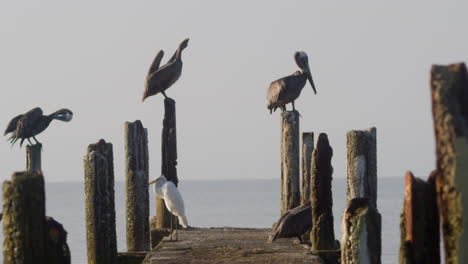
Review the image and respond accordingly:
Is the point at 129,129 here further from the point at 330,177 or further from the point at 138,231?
the point at 330,177

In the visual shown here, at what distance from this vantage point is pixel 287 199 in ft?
58.8

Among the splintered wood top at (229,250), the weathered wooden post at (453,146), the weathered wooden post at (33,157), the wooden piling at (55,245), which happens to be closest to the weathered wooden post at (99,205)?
the splintered wood top at (229,250)

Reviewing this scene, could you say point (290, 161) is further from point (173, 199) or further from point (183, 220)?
point (173, 199)

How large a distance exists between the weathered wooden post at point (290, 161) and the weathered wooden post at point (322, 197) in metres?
3.44

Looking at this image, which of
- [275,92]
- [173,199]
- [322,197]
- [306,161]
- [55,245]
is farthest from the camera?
[275,92]

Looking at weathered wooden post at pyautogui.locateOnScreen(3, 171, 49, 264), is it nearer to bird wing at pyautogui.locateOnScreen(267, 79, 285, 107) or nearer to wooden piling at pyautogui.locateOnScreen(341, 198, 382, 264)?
wooden piling at pyautogui.locateOnScreen(341, 198, 382, 264)

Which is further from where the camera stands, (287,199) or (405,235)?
(287,199)

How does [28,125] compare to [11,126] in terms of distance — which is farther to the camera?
[11,126]

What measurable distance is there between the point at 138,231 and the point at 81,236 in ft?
109

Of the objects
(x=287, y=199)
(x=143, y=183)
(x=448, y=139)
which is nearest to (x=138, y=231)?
(x=143, y=183)

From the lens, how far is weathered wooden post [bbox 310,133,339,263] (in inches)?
555

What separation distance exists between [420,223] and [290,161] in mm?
9008

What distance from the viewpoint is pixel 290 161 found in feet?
58.3

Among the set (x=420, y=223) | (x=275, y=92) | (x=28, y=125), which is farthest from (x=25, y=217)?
(x=275, y=92)
